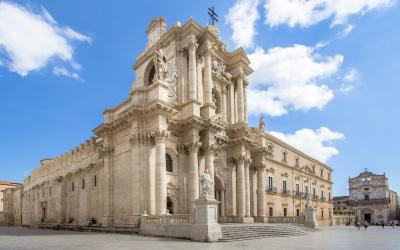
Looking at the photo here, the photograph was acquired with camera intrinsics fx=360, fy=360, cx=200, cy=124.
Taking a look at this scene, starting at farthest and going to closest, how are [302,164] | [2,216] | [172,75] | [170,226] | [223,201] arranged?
[2,216] < [302,164] < [223,201] < [172,75] < [170,226]

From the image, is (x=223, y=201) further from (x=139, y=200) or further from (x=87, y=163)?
(x=87, y=163)

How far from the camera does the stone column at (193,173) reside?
2612 cm

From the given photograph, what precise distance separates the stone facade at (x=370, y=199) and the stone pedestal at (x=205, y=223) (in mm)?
68530

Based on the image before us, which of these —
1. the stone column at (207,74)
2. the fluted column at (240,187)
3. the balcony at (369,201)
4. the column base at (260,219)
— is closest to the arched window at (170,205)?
the fluted column at (240,187)

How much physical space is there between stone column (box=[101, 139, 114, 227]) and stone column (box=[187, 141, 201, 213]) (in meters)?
6.34

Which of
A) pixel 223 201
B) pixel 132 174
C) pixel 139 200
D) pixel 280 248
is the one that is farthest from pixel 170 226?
pixel 223 201

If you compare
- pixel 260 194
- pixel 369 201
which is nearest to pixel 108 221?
pixel 260 194

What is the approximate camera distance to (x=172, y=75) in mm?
29281

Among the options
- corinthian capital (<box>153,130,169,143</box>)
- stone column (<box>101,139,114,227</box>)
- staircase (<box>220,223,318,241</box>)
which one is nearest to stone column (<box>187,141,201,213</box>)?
corinthian capital (<box>153,130,169,143</box>)

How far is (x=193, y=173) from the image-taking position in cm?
2631

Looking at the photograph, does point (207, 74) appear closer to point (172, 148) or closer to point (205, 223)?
point (172, 148)

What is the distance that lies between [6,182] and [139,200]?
69.8 meters

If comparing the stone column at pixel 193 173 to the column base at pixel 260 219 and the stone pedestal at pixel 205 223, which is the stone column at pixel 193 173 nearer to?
the stone pedestal at pixel 205 223

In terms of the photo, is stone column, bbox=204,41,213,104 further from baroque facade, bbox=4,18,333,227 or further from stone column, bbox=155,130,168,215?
stone column, bbox=155,130,168,215
